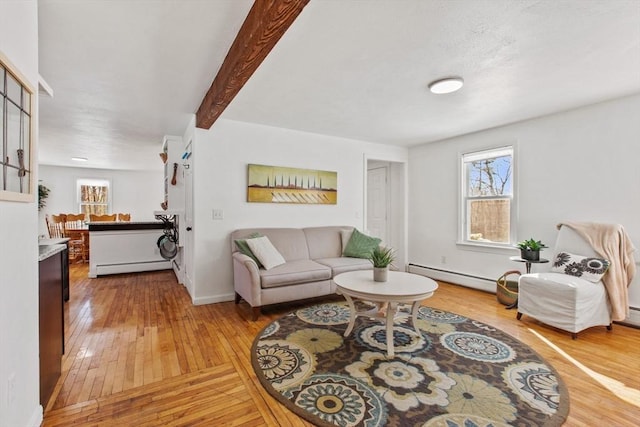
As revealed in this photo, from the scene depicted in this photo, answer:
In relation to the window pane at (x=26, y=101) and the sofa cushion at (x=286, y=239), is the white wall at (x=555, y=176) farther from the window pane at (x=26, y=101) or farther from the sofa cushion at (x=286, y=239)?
the window pane at (x=26, y=101)

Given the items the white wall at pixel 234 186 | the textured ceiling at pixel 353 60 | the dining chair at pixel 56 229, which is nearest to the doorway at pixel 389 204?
the white wall at pixel 234 186

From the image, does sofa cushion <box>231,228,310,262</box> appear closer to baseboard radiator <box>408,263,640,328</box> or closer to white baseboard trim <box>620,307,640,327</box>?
baseboard radiator <box>408,263,640,328</box>

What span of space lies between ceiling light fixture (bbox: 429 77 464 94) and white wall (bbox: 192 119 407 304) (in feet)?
6.76

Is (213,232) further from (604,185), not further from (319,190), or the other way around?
(604,185)

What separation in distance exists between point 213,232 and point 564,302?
3.78 meters

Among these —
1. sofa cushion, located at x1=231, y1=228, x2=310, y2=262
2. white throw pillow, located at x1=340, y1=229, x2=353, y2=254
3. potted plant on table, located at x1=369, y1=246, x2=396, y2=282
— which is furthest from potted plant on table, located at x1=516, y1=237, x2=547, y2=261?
sofa cushion, located at x1=231, y1=228, x2=310, y2=262

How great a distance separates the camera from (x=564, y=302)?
2.64 metres

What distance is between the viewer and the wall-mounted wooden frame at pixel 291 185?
12.8 ft

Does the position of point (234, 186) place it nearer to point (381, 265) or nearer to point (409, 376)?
point (381, 265)

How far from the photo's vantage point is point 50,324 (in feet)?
5.95

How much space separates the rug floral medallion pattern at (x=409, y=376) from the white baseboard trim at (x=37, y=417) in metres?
1.16

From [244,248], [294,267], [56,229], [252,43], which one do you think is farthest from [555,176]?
[56,229]

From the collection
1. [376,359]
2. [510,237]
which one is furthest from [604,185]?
[376,359]

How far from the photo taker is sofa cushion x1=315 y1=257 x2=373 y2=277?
3499mm
